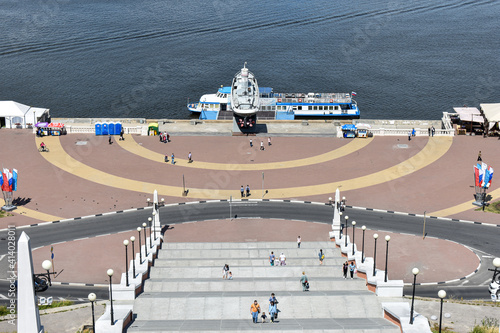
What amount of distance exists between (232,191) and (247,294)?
108ft

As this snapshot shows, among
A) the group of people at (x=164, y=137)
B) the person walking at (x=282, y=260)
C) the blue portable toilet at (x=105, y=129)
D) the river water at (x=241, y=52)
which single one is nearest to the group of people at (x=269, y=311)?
the person walking at (x=282, y=260)

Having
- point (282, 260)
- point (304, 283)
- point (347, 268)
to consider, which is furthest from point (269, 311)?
point (282, 260)

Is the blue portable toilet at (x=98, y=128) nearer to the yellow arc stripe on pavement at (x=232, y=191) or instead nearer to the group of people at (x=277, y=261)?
the yellow arc stripe on pavement at (x=232, y=191)

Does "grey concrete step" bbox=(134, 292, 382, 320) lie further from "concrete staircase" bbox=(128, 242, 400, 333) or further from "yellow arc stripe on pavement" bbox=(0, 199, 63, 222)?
"yellow arc stripe on pavement" bbox=(0, 199, 63, 222)

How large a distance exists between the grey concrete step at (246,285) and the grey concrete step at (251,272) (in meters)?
1.94

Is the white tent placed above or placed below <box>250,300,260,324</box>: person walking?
above

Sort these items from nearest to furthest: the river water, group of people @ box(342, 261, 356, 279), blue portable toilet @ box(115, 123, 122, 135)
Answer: group of people @ box(342, 261, 356, 279), blue portable toilet @ box(115, 123, 122, 135), the river water

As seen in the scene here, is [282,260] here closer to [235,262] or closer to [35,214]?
[235,262]

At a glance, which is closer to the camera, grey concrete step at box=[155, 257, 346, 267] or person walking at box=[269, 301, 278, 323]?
person walking at box=[269, 301, 278, 323]

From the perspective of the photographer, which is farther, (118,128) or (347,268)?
(118,128)

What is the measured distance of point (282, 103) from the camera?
391 feet

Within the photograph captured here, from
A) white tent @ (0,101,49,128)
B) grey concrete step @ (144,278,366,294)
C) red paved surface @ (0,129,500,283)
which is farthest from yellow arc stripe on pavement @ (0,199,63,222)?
white tent @ (0,101,49,128)

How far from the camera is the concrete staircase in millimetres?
48500

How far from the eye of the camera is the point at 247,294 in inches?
2110
